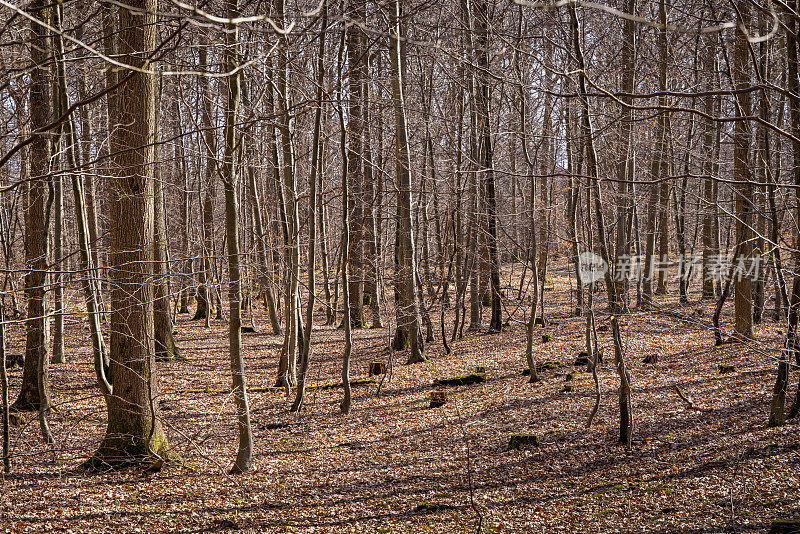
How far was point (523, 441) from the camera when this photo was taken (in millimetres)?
7641

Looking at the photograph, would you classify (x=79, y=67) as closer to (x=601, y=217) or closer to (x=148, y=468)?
(x=148, y=468)

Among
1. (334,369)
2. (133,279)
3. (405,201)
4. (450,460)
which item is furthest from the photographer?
(334,369)

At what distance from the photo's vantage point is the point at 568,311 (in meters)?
18.4

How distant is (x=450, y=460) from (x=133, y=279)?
174 inches

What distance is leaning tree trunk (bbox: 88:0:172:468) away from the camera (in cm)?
656

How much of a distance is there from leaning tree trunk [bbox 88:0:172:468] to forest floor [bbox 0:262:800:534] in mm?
311

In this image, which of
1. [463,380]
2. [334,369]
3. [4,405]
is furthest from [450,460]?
[334,369]

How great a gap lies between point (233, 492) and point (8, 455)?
2473mm

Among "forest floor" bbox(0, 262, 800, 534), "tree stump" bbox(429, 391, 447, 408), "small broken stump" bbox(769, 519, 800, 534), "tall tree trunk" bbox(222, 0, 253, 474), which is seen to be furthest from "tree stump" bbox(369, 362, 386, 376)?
"small broken stump" bbox(769, 519, 800, 534)

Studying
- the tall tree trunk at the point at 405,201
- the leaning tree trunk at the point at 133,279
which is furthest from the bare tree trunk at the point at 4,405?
the tall tree trunk at the point at 405,201

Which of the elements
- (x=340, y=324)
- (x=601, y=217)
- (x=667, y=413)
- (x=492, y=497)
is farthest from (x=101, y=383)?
(x=340, y=324)

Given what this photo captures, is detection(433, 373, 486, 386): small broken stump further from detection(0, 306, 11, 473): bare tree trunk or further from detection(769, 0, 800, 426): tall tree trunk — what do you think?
detection(0, 306, 11, 473): bare tree trunk

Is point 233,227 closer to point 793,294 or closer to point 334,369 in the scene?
point 793,294

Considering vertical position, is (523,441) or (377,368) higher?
(377,368)
